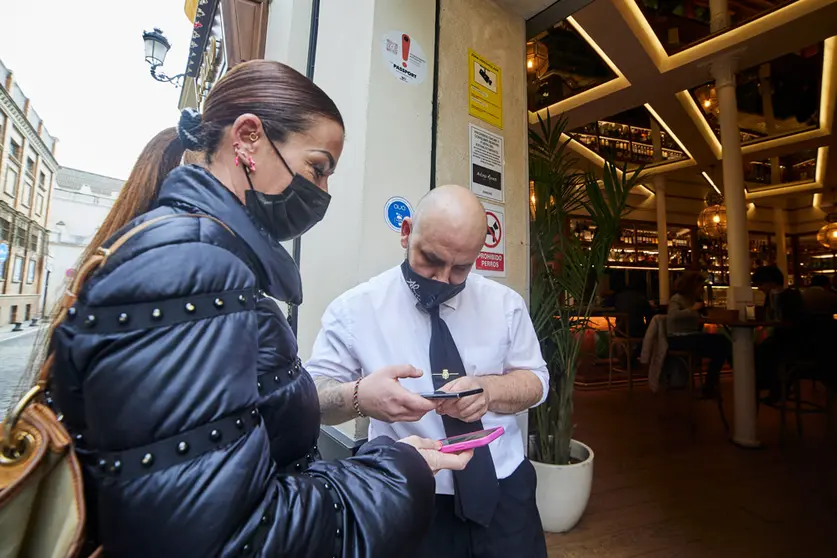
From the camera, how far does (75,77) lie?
1.22m

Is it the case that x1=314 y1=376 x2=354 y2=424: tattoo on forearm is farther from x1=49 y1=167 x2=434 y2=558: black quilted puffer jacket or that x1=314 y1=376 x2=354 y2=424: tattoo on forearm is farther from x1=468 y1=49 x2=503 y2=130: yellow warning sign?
x1=468 y1=49 x2=503 y2=130: yellow warning sign

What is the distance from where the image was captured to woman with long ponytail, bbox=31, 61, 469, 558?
0.45 metres

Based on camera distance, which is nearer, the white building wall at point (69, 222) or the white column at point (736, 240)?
the white building wall at point (69, 222)

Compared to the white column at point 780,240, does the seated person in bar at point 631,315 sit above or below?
below

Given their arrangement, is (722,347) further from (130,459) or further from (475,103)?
(130,459)

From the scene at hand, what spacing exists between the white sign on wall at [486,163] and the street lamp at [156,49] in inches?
47.8

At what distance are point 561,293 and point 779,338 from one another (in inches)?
125

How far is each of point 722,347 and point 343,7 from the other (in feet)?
16.3

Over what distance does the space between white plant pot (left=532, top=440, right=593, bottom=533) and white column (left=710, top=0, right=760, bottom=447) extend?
2308mm

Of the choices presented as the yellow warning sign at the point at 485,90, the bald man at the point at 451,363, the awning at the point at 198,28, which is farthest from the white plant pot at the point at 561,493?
the awning at the point at 198,28

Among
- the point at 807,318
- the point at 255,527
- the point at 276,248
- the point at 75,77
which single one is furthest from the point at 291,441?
the point at 807,318

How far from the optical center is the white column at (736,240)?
3590 millimetres

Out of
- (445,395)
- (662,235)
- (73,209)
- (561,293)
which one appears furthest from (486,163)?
(662,235)

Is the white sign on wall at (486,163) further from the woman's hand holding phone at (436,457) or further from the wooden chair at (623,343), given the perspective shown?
the wooden chair at (623,343)
